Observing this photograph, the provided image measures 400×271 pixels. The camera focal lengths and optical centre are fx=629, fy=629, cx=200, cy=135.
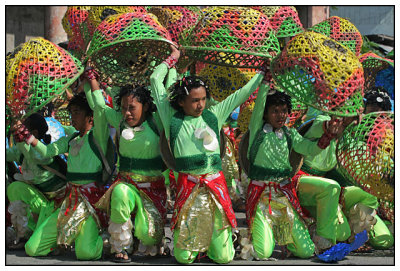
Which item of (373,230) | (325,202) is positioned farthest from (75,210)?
(373,230)

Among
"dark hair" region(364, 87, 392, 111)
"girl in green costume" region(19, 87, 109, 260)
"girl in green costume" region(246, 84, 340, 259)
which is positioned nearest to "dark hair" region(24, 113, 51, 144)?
"girl in green costume" region(19, 87, 109, 260)

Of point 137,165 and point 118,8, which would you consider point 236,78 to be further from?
point 137,165

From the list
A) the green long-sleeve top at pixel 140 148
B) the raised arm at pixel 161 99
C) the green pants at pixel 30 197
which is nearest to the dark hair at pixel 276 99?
the raised arm at pixel 161 99

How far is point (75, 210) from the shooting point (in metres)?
4.78

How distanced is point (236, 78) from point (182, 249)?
237 cm

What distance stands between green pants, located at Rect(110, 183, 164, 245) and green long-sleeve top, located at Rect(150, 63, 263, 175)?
41 cm

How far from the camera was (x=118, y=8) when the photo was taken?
662cm

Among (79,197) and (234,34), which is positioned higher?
(234,34)

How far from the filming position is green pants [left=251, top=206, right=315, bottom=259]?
4.64m

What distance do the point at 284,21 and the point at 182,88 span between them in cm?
193

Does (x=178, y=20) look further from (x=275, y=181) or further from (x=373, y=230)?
(x=373, y=230)

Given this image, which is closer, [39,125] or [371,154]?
[371,154]

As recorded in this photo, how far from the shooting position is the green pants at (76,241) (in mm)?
4656

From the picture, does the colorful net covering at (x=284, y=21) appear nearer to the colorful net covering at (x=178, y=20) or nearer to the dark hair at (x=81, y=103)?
the colorful net covering at (x=178, y=20)
